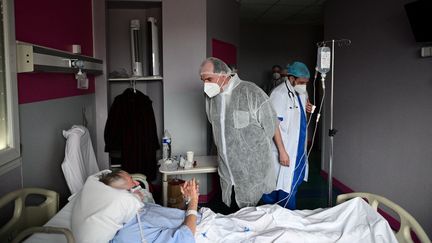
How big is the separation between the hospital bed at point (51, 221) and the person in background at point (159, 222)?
28 centimetres

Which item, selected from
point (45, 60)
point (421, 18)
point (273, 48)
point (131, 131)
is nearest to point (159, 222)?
point (45, 60)

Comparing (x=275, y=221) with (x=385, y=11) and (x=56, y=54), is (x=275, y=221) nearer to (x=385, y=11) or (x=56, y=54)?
(x=56, y=54)

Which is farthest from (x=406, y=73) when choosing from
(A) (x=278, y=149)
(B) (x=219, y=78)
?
(B) (x=219, y=78)

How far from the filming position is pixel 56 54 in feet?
6.92

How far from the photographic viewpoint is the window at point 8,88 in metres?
1.63

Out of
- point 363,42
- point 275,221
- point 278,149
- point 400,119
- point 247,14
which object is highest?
point 247,14

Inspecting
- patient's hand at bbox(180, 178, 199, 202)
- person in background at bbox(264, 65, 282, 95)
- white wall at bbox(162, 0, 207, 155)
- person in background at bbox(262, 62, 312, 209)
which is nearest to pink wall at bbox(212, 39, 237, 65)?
white wall at bbox(162, 0, 207, 155)

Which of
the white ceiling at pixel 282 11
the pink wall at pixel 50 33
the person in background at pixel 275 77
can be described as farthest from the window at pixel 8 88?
the person in background at pixel 275 77

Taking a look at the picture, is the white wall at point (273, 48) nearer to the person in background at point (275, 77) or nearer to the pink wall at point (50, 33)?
the person in background at point (275, 77)

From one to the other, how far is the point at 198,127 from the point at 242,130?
128cm

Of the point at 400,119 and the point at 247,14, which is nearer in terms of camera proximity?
the point at 400,119

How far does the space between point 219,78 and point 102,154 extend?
5.69ft

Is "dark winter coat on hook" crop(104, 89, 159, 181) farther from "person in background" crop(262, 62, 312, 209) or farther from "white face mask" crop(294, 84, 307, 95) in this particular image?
"white face mask" crop(294, 84, 307, 95)

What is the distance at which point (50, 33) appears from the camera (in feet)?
7.39
